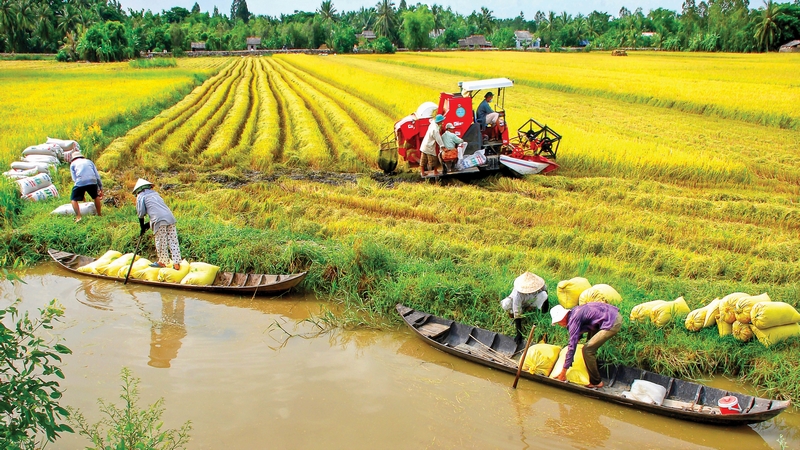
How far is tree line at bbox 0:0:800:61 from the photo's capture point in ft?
182

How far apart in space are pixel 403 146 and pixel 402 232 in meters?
4.39

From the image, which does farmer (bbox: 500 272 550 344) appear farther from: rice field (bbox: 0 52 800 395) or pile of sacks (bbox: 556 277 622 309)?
rice field (bbox: 0 52 800 395)

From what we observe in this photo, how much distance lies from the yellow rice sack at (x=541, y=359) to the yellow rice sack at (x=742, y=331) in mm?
2004

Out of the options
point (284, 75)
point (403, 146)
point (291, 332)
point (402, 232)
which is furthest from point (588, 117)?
point (284, 75)

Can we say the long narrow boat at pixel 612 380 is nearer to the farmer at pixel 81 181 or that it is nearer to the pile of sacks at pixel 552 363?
the pile of sacks at pixel 552 363

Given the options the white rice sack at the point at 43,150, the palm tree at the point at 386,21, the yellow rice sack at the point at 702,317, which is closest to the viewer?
the yellow rice sack at the point at 702,317

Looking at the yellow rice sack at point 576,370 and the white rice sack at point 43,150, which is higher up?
the white rice sack at point 43,150

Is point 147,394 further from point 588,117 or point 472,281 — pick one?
point 588,117

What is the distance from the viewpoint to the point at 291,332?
24.4ft

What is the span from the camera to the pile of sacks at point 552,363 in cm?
602

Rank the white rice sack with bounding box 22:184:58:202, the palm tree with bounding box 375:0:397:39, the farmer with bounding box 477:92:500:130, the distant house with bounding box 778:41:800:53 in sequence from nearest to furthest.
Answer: the white rice sack with bounding box 22:184:58:202, the farmer with bounding box 477:92:500:130, the distant house with bounding box 778:41:800:53, the palm tree with bounding box 375:0:397:39

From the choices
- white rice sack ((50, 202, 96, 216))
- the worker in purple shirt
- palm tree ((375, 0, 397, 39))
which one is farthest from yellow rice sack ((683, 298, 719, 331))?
palm tree ((375, 0, 397, 39))

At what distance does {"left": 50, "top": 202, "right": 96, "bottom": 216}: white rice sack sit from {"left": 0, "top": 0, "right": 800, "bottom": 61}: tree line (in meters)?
51.9

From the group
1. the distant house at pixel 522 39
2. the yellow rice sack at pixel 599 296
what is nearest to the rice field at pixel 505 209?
the yellow rice sack at pixel 599 296
